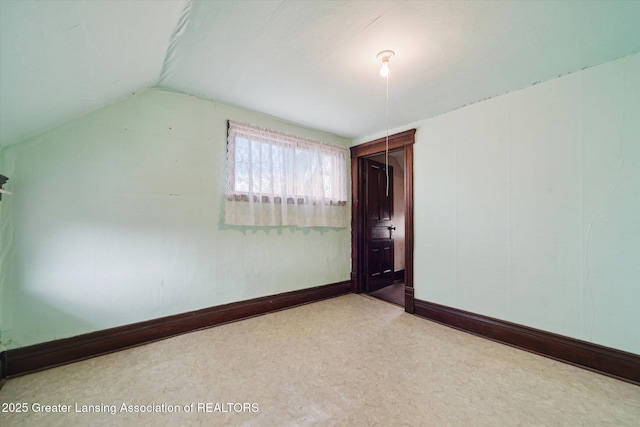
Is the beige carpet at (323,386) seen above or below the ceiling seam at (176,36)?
below

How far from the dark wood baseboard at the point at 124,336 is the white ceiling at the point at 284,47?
1.54 m

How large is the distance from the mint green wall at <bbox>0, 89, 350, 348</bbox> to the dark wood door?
1.70m

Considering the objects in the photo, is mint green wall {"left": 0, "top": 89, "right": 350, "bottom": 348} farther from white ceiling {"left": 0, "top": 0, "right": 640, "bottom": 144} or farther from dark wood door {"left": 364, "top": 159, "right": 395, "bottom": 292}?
dark wood door {"left": 364, "top": 159, "right": 395, "bottom": 292}

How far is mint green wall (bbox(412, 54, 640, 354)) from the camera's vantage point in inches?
65.9

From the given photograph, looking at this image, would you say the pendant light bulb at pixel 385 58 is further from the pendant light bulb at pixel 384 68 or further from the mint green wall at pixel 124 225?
the mint green wall at pixel 124 225

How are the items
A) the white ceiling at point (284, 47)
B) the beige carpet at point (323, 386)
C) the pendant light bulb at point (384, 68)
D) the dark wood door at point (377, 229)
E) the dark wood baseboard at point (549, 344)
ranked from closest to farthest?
the white ceiling at point (284, 47)
the beige carpet at point (323, 386)
the dark wood baseboard at point (549, 344)
the pendant light bulb at point (384, 68)
the dark wood door at point (377, 229)

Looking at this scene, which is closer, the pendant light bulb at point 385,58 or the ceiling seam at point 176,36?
the ceiling seam at point 176,36

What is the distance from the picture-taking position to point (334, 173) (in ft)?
11.2

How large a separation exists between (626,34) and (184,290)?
3.86m

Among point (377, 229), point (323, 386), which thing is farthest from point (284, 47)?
point (377, 229)

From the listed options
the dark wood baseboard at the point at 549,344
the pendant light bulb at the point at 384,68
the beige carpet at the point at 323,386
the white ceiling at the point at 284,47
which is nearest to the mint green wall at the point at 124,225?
the white ceiling at the point at 284,47

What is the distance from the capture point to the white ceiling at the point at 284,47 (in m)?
1.16

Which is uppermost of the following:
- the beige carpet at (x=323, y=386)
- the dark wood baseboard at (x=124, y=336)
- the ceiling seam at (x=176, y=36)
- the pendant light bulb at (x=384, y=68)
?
the ceiling seam at (x=176, y=36)

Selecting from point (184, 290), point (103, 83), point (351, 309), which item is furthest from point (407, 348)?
point (103, 83)
